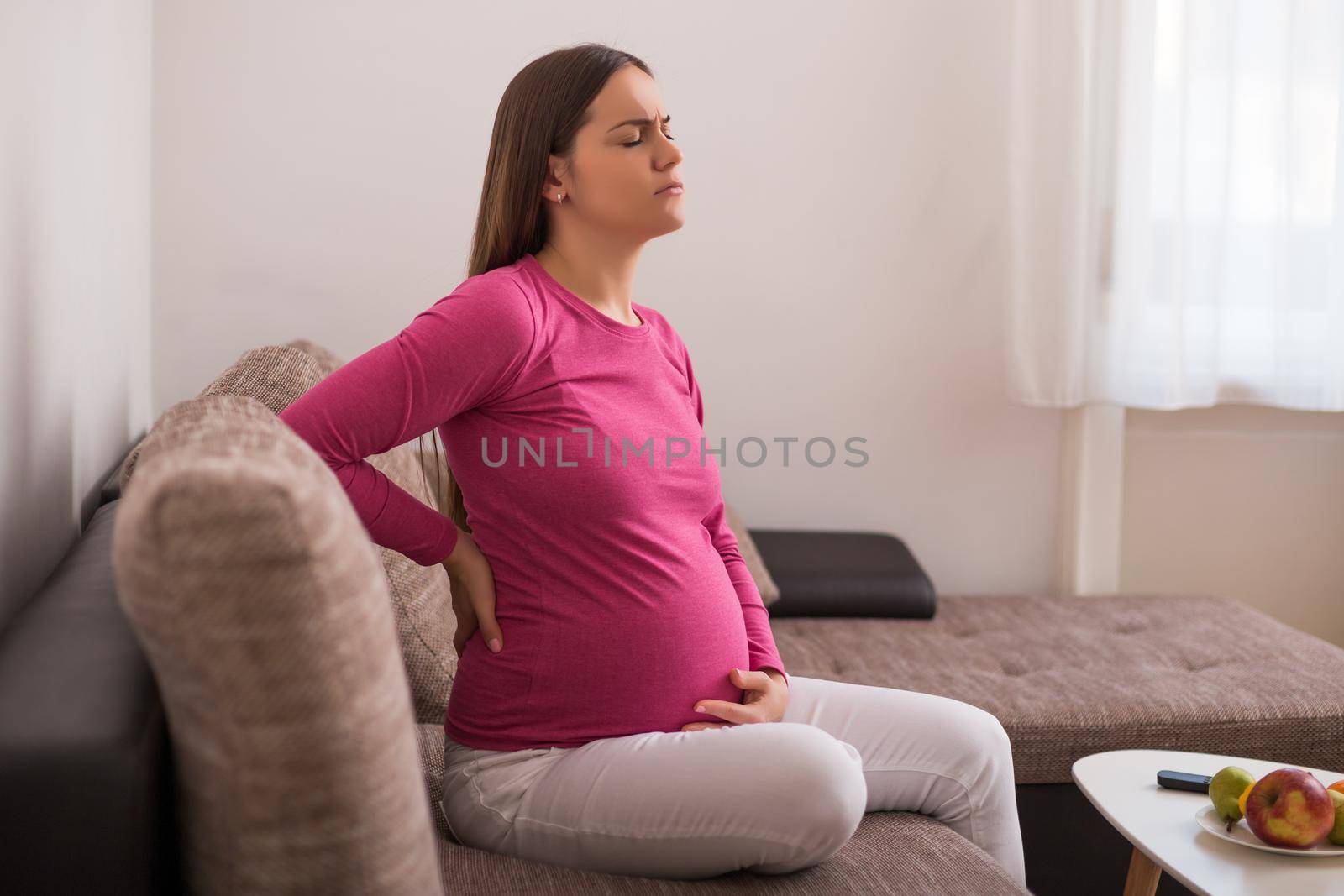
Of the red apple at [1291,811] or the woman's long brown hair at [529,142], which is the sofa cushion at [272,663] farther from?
the red apple at [1291,811]

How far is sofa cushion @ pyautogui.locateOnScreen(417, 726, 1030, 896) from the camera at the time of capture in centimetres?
112

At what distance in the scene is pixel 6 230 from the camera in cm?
117

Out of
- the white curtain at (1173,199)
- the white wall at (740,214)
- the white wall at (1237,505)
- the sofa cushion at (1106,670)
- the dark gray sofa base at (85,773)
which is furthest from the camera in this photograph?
the white wall at (1237,505)

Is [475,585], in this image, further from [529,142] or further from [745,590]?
[529,142]

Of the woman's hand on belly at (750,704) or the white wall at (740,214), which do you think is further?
the white wall at (740,214)

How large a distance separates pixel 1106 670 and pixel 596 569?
1.32 meters

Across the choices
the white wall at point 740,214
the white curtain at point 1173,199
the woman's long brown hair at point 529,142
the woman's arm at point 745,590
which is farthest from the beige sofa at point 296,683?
the white curtain at point 1173,199

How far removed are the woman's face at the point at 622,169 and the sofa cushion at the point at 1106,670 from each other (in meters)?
1.00

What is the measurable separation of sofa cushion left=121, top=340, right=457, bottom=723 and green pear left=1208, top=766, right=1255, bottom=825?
100cm

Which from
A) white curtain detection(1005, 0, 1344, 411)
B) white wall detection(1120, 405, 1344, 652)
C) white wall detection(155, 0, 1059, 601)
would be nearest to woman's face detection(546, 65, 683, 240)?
white wall detection(155, 0, 1059, 601)

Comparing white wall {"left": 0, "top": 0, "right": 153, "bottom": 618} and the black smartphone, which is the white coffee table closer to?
the black smartphone

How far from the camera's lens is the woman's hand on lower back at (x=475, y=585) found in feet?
4.02

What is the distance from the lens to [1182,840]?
1.39m

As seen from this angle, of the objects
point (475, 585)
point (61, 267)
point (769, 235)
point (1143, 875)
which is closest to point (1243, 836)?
point (1143, 875)
